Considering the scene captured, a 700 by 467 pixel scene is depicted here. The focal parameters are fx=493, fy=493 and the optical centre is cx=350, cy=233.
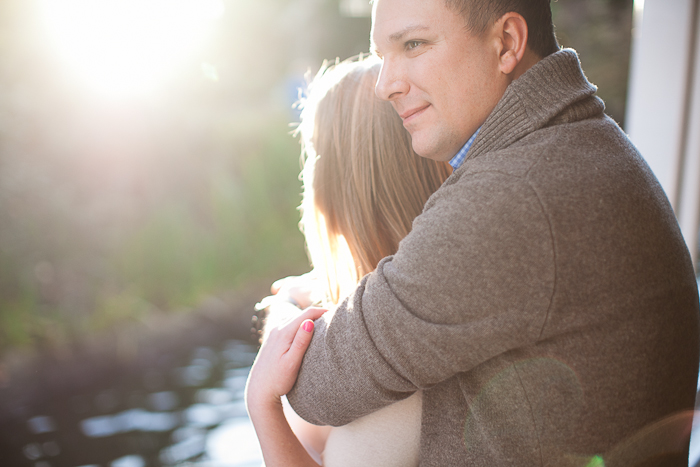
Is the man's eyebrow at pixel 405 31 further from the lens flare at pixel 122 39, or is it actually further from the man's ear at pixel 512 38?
the lens flare at pixel 122 39

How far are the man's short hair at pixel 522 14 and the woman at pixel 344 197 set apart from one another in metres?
0.32

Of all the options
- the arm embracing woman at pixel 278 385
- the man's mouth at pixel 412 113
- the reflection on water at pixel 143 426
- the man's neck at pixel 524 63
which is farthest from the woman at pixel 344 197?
the reflection on water at pixel 143 426

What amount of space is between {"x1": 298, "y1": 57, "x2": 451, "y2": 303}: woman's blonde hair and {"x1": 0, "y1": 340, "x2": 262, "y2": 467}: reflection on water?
323 centimetres

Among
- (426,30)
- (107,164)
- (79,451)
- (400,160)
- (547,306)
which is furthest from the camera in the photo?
(107,164)

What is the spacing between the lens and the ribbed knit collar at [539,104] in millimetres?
753

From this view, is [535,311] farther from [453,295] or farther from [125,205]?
[125,205]

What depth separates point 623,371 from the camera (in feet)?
2.19

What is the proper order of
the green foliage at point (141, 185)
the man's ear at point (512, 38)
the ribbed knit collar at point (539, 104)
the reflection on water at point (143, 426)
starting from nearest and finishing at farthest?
the ribbed knit collar at point (539, 104)
the man's ear at point (512, 38)
the reflection on water at point (143, 426)
the green foliage at point (141, 185)

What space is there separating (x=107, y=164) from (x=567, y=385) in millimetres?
6286

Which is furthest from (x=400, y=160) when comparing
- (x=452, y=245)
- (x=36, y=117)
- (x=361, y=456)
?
(x=36, y=117)

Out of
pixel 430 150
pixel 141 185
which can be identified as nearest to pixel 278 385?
pixel 430 150

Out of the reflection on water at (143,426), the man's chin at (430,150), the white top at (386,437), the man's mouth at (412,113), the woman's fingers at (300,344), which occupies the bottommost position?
the white top at (386,437)

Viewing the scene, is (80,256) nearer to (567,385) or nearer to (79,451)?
(79,451)

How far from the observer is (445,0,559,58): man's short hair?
84cm
